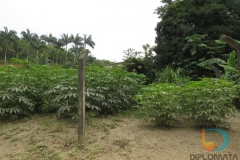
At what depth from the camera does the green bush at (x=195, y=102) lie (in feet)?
11.8

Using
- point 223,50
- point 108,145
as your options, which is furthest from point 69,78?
point 223,50

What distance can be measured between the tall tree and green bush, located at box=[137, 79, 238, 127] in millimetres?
7341

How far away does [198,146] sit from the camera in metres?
3.18

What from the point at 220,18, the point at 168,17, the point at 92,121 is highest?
the point at 168,17

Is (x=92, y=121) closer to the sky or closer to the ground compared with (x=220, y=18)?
closer to the ground

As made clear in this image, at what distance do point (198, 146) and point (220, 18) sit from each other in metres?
10.2

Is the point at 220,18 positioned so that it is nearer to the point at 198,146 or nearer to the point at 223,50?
the point at 223,50

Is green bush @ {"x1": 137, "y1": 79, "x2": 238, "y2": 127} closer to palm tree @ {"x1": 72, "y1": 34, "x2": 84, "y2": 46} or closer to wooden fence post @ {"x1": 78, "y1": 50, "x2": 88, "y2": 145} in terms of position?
wooden fence post @ {"x1": 78, "y1": 50, "x2": 88, "y2": 145}

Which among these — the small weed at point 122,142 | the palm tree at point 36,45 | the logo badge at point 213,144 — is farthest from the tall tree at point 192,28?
the palm tree at point 36,45

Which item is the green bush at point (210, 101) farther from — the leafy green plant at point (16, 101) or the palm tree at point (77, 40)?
the palm tree at point (77, 40)

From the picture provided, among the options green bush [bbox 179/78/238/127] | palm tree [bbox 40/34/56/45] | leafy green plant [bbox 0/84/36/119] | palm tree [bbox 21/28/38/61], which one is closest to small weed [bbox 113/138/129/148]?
green bush [bbox 179/78/238/127]

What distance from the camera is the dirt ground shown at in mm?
3020

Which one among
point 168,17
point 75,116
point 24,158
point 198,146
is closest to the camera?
point 24,158

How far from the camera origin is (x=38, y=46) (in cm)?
3469
